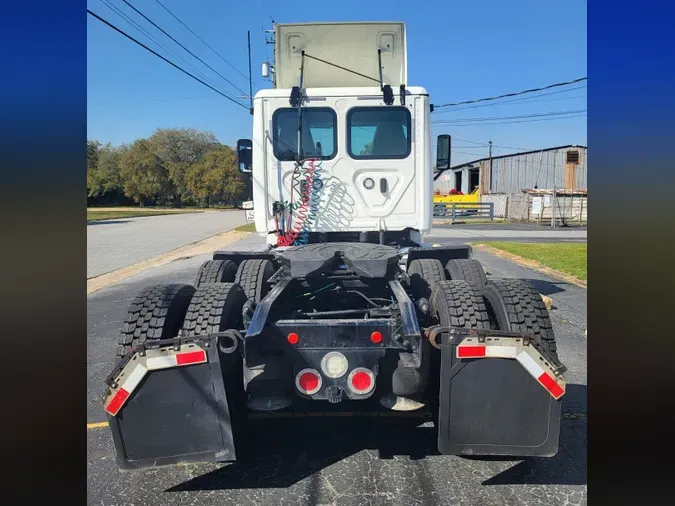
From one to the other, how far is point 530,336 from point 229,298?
5.73 ft

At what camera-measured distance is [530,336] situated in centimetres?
250

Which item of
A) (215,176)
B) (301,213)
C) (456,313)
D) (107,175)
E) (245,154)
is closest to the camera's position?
(456,313)

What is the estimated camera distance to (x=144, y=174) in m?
52.1

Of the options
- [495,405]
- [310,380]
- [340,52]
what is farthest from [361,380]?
[340,52]

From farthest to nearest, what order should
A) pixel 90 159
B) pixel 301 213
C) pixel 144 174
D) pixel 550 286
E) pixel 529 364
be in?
pixel 144 174 < pixel 90 159 < pixel 550 286 < pixel 301 213 < pixel 529 364

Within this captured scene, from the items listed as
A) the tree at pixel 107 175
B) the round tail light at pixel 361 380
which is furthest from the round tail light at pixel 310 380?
the tree at pixel 107 175

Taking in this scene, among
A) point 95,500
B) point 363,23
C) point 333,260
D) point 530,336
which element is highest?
point 363,23

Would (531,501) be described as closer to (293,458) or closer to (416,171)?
(293,458)

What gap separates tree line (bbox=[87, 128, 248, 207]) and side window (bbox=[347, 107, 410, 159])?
43.2 metres

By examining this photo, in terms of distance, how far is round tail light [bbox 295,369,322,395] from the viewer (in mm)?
2666

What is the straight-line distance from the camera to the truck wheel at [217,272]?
4609 millimetres

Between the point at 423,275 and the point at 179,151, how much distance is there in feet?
195

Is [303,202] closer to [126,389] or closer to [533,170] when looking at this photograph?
[126,389]
